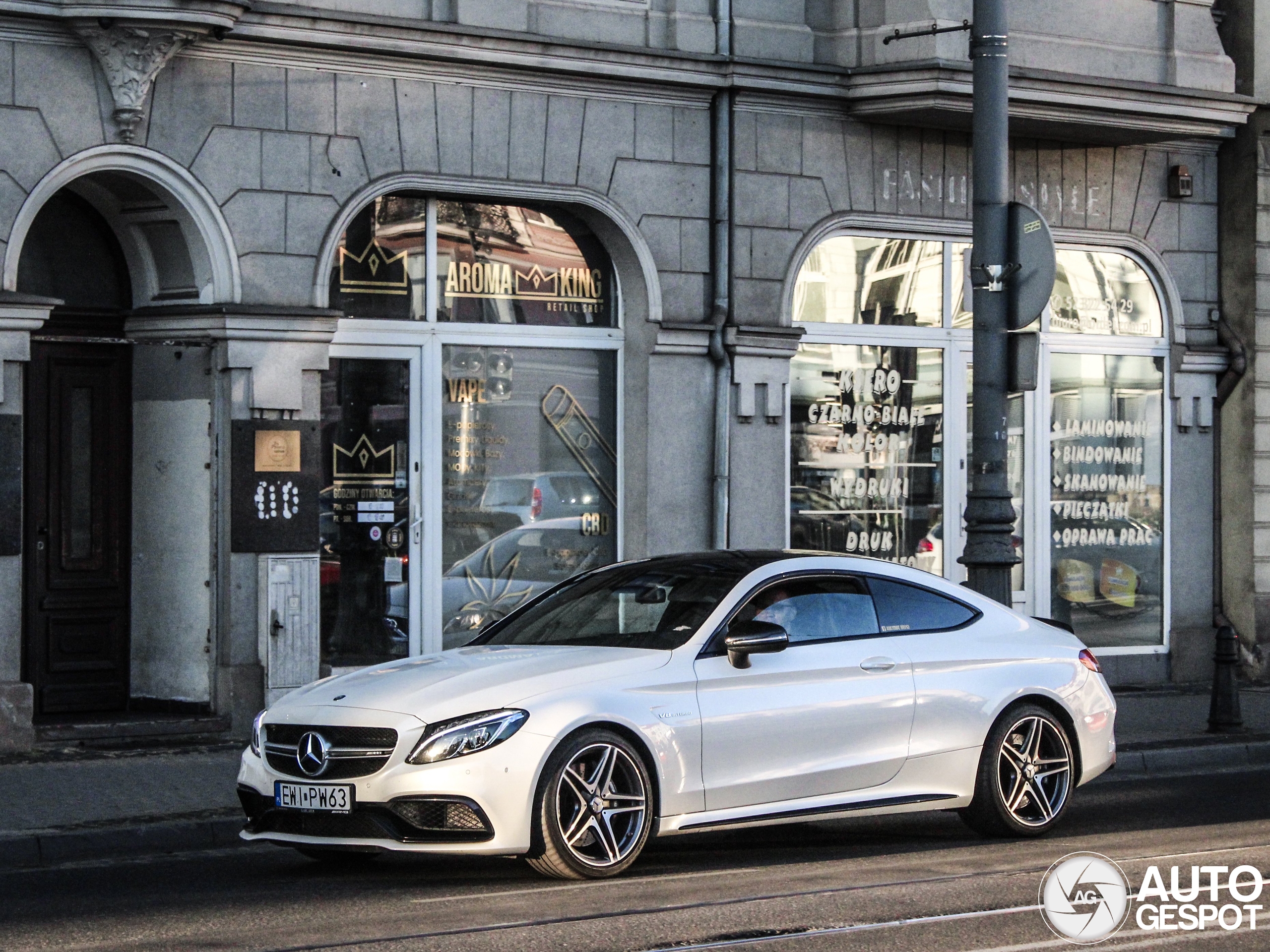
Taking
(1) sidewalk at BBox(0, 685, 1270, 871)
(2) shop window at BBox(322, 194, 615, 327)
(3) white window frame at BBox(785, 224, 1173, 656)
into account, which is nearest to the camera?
(1) sidewalk at BBox(0, 685, 1270, 871)

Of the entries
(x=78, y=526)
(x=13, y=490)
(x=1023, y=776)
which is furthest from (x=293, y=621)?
(x=1023, y=776)

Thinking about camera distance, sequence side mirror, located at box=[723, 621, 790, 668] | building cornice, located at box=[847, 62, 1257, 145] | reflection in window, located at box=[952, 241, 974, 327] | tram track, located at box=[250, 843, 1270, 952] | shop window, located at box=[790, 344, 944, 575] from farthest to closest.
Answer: reflection in window, located at box=[952, 241, 974, 327], shop window, located at box=[790, 344, 944, 575], building cornice, located at box=[847, 62, 1257, 145], side mirror, located at box=[723, 621, 790, 668], tram track, located at box=[250, 843, 1270, 952]

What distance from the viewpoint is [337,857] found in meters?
8.89

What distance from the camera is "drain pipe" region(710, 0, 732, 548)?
51.4 feet

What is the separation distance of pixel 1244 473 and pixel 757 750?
35.5 feet

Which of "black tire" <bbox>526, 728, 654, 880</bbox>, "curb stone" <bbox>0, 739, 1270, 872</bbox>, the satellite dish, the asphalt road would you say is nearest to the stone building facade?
"curb stone" <bbox>0, 739, 1270, 872</bbox>

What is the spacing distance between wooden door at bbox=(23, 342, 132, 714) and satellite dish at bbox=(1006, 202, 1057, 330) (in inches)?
262

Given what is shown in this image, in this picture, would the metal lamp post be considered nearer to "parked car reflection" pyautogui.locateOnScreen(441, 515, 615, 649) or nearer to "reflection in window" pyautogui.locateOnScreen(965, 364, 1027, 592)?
"parked car reflection" pyautogui.locateOnScreen(441, 515, 615, 649)

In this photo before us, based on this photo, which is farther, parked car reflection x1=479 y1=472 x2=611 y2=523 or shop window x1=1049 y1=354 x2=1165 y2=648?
shop window x1=1049 y1=354 x2=1165 y2=648

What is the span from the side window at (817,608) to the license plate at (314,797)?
2.12 m

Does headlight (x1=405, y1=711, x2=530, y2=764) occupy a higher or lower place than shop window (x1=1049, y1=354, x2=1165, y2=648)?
lower

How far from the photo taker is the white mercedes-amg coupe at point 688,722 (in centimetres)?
792

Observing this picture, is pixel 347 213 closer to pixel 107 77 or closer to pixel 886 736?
pixel 107 77

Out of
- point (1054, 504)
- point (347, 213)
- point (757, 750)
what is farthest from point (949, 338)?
point (757, 750)
